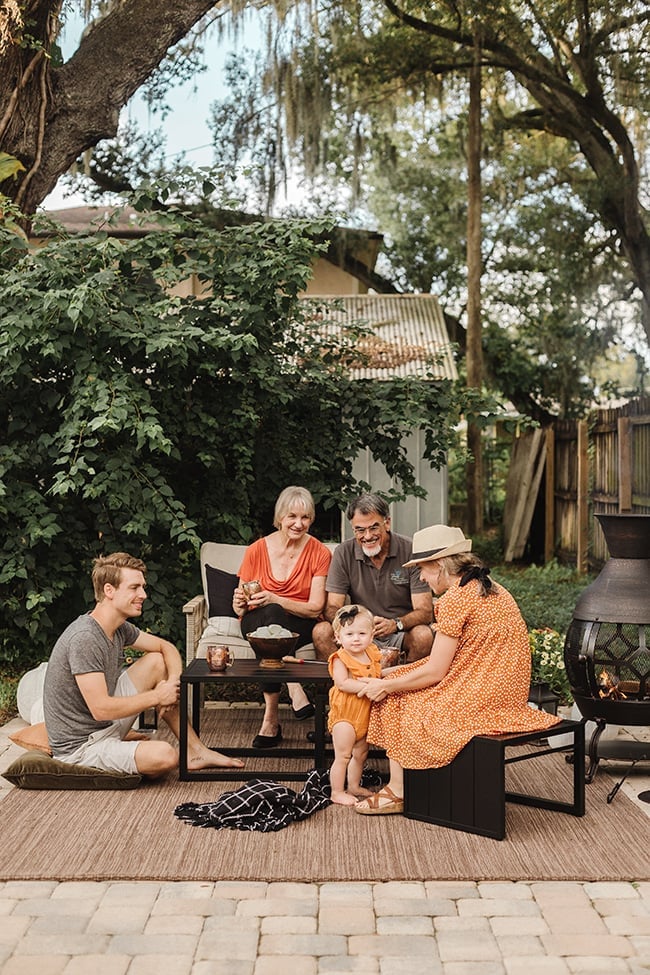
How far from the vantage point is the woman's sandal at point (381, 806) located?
4309 mm

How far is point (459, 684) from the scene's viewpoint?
4254 millimetres

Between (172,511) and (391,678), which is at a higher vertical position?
(172,511)

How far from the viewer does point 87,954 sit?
2.99 m

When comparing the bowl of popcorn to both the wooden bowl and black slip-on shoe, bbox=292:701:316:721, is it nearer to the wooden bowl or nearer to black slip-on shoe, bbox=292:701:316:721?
the wooden bowl

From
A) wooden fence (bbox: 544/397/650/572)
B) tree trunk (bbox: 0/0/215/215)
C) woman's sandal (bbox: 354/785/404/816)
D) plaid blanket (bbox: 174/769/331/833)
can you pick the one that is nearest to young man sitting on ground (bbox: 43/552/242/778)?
plaid blanket (bbox: 174/769/331/833)

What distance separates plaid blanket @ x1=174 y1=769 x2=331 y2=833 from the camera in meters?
4.16

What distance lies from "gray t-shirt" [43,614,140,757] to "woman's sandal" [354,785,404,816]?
114 cm

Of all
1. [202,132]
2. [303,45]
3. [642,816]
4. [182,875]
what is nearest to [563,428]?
[303,45]

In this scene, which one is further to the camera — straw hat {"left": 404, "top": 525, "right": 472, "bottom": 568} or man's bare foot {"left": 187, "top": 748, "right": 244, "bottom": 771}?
man's bare foot {"left": 187, "top": 748, "right": 244, "bottom": 771}

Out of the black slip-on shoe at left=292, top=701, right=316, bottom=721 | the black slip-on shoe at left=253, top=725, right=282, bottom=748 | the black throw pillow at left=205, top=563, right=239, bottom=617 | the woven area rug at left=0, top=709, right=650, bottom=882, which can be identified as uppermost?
the black throw pillow at left=205, top=563, right=239, bottom=617

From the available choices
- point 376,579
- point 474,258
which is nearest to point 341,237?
point 474,258

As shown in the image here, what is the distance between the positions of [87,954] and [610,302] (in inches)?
561

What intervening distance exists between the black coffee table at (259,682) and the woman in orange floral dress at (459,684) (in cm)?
39

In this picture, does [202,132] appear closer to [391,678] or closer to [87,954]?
[391,678]
